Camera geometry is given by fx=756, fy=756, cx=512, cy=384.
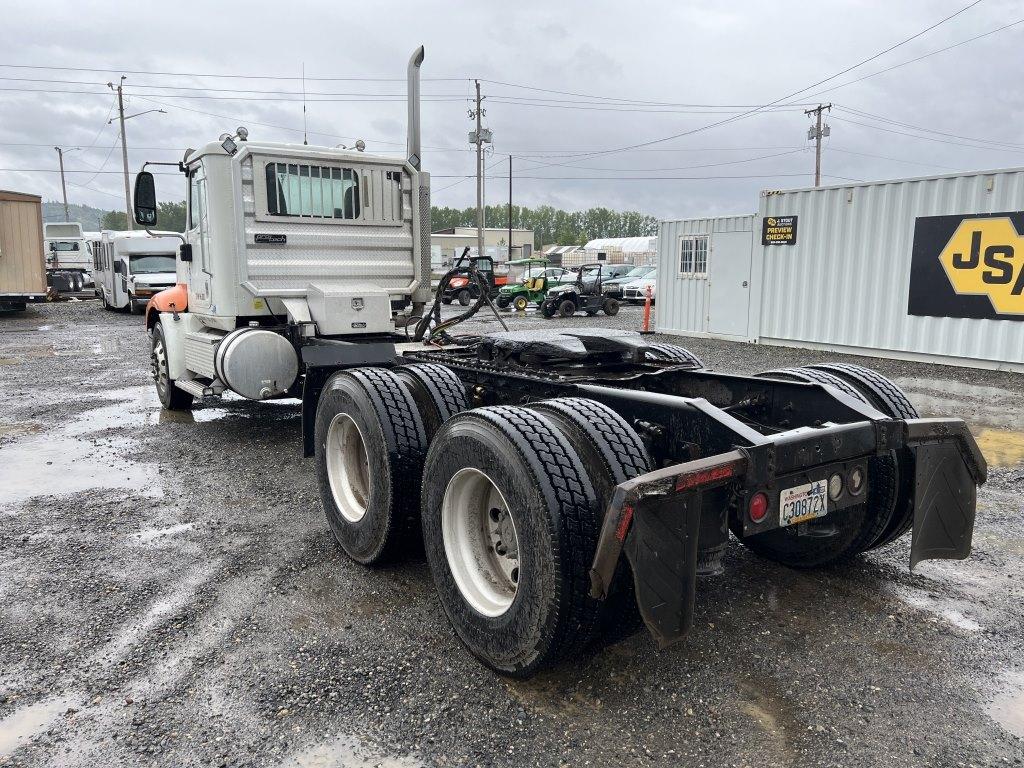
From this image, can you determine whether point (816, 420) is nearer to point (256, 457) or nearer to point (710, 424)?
point (710, 424)

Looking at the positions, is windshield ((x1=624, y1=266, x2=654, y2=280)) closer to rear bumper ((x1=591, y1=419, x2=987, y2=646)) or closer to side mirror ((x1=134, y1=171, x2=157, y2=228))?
side mirror ((x1=134, y1=171, x2=157, y2=228))

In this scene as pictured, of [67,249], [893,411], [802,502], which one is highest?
[67,249]

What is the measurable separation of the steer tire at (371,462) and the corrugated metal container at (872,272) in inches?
425

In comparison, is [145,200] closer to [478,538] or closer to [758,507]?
[478,538]

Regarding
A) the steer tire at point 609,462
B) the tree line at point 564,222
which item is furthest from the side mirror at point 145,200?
the tree line at point 564,222

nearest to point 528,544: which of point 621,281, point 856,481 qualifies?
point 856,481

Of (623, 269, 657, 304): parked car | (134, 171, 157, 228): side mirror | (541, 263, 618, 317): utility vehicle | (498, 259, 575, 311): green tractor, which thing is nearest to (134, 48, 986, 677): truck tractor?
(134, 171, 157, 228): side mirror

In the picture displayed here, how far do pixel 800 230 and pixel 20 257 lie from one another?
20429 millimetres

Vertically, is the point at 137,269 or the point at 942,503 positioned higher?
the point at 137,269

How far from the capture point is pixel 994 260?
11.3 metres

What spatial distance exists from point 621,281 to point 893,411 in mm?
26002

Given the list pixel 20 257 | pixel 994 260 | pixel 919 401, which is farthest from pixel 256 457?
pixel 20 257

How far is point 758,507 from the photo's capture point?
2.69 m

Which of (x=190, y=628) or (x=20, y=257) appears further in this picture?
(x=20, y=257)
